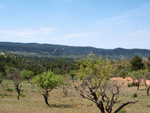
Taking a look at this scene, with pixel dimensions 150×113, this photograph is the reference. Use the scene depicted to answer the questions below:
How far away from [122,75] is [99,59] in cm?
7472

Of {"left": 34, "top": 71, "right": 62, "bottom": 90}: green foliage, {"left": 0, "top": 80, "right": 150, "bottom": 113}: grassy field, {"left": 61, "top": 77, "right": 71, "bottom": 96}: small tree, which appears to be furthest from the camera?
{"left": 34, "top": 71, "right": 62, "bottom": 90}: green foliage

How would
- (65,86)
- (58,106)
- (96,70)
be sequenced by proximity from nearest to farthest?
(96,70) → (58,106) → (65,86)

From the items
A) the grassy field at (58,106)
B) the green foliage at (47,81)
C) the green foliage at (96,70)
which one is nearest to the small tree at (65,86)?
the green foliage at (96,70)

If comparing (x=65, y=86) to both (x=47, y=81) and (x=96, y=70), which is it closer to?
(x=47, y=81)

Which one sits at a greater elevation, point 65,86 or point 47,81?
Answer: point 47,81

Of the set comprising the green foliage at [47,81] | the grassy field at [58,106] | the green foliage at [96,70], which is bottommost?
the grassy field at [58,106]

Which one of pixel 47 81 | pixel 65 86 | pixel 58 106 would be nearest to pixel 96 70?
pixel 47 81

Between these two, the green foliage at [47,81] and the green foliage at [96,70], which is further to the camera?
the green foliage at [47,81]

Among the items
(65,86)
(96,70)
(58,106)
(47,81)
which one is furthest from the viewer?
(65,86)

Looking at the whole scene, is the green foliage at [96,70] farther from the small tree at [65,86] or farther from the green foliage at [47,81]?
the green foliage at [47,81]

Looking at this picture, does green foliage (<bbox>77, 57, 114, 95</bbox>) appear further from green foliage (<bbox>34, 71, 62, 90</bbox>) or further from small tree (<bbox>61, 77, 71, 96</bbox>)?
green foliage (<bbox>34, 71, 62, 90</bbox>)

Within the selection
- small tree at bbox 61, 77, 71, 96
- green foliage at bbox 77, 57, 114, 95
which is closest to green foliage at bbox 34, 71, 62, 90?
small tree at bbox 61, 77, 71, 96

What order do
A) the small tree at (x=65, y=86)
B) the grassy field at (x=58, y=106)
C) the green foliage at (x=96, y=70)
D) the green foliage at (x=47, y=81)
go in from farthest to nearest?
1. the green foliage at (x=47, y=81)
2. the grassy field at (x=58, y=106)
3. the small tree at (x=65, y=86)
4. the green foliage at (x=96, y=70)

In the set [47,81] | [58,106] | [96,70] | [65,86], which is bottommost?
[65,86]
